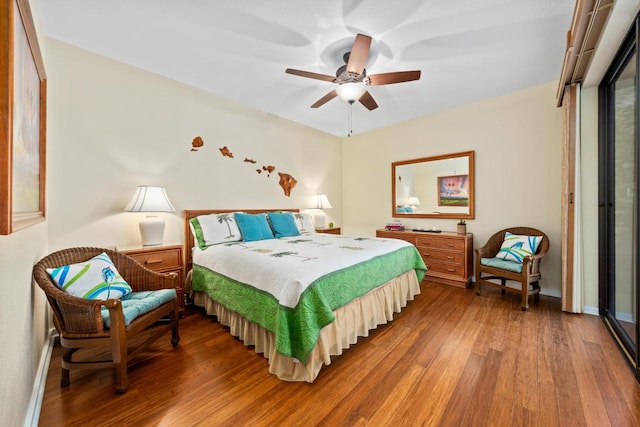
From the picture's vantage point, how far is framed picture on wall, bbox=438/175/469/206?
3.88 meters

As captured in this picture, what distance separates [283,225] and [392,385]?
7.72ft

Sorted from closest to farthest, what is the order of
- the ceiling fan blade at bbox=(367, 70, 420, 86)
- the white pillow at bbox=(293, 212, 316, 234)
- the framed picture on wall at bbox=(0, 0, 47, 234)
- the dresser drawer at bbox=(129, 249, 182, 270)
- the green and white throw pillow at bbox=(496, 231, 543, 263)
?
1. the framed picture on wall at bbox=(0, 0, 47, 234)
2. the ceiling fan blade at bbox=(367, 70, 420, 86)
3. the dresser drawer at bbox=(129, 249, 182, 270)
4. the green and white throw pillow at bbox=(496, 231, 543, 263)
5. the white pillow at bbox=(293, 212, 316, 234)

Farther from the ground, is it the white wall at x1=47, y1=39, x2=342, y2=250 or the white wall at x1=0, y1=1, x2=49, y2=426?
the white wall at x1=47, y1=39, x2=342, y2=250

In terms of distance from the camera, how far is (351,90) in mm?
2447

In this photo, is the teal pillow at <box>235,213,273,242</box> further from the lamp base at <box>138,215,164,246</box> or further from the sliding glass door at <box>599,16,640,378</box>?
the sliding glass door at <box>599,16,640,378</box>

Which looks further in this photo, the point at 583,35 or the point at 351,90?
the point at 351,90

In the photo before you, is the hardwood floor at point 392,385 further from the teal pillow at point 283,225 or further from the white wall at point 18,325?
the teal pillow at point 283,225

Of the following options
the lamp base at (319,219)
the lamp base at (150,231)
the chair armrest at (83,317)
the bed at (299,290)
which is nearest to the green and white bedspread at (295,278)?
the bed at (299,290)

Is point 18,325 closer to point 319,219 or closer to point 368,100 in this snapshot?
point 368,100

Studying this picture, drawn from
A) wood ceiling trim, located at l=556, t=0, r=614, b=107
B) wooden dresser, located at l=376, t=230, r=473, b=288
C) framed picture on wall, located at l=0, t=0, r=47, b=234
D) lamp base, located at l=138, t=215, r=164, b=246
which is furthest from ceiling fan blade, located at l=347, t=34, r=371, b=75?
wooden dresser, located at l=376, t=230, r=473, b=288

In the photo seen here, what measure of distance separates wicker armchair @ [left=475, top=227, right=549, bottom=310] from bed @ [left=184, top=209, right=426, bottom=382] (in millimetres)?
836

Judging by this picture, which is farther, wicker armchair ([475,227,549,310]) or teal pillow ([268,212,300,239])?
teal pillow ([268,212,300,239])

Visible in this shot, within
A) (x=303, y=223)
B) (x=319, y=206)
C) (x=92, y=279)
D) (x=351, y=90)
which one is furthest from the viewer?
(x=319, y=206)

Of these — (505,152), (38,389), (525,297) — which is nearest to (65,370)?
(38,389)
